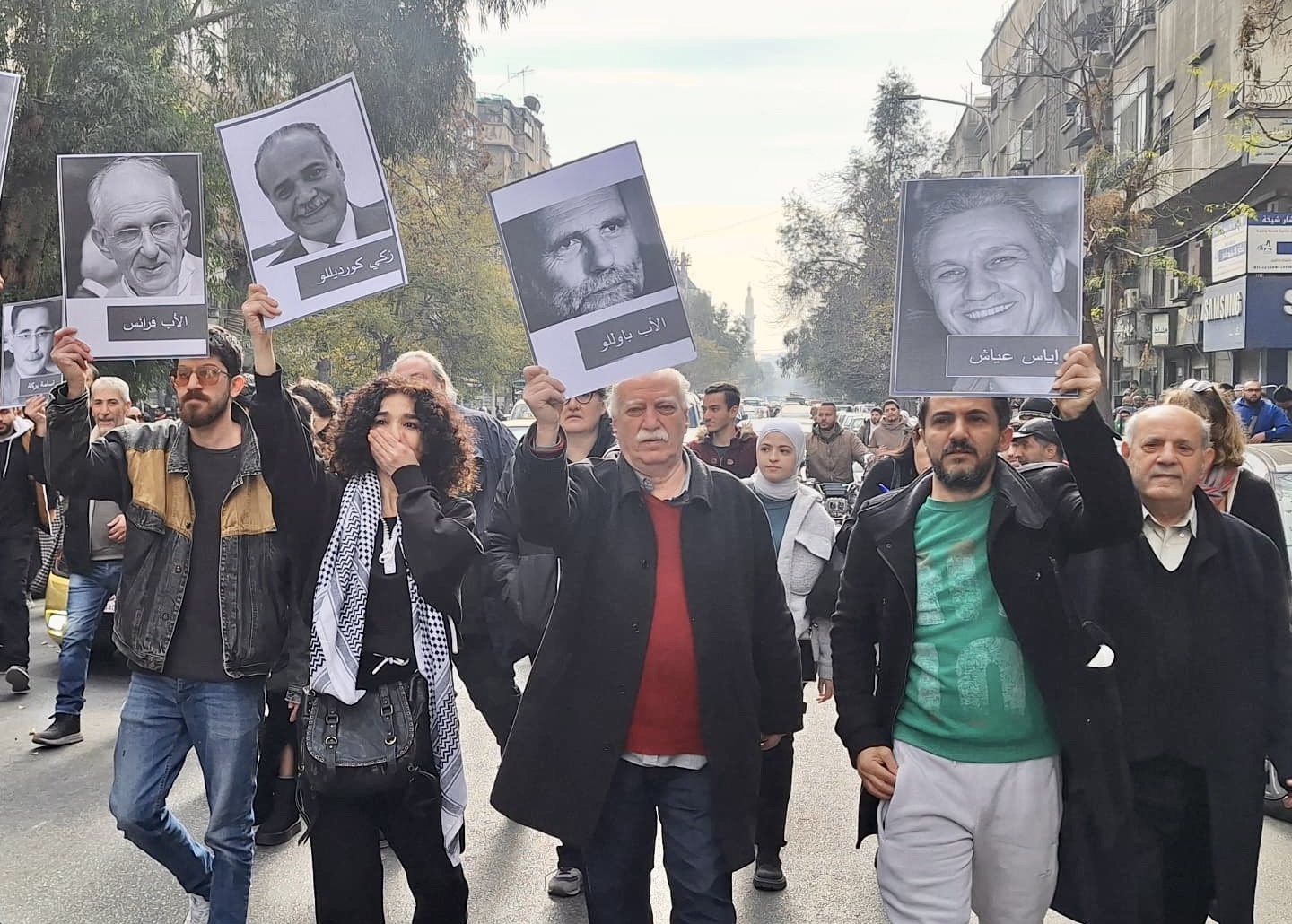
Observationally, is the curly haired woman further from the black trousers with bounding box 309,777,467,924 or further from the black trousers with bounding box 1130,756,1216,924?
the black trousers with bounding box 1130,756,1216,924

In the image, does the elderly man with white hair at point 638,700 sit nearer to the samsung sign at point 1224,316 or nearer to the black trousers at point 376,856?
the black trousers at point 376,856

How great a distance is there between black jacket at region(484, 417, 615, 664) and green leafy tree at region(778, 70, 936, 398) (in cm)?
3906

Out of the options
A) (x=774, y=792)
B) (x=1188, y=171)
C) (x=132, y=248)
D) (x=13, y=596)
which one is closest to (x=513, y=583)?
(x=774, y=792)

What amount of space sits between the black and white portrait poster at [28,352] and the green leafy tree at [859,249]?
130 feet

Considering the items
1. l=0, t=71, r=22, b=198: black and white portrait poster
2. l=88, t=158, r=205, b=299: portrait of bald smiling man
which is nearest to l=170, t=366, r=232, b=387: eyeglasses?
l=88, t=158, r=205, b=299: portrait of bald smiling man

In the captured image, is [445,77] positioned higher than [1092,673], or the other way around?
[445,77]

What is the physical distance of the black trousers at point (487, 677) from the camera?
18.3 ft

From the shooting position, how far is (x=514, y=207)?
12.4 feet

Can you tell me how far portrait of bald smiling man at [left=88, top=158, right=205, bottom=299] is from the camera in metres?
4.34

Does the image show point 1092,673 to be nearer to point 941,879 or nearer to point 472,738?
point 941,879

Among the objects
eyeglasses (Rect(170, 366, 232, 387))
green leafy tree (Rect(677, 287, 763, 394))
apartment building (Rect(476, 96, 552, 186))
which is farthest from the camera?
green leafy tree (Rect(677, 287, 763, 394))

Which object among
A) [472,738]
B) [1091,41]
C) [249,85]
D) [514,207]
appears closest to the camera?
[514,207]

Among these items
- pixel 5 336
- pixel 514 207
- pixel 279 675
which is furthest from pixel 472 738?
pixel 514 207

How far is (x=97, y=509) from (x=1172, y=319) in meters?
32.8
